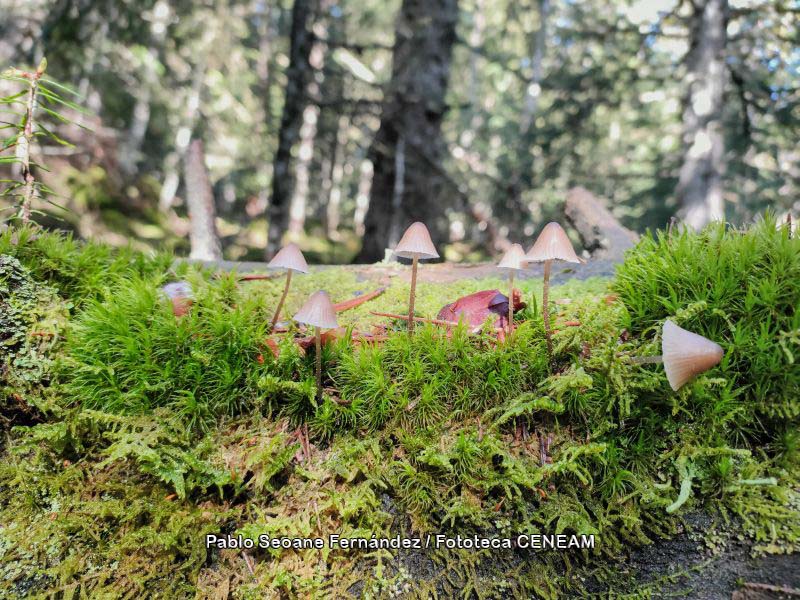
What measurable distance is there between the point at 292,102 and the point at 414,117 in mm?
1778

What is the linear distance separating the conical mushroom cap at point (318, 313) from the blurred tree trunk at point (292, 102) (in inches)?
194

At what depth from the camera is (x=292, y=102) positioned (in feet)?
20.6

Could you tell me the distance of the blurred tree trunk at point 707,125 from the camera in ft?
23.1

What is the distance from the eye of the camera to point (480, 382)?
183 centimetres

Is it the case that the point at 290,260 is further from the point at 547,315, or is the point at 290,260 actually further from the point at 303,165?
the point at 303,165

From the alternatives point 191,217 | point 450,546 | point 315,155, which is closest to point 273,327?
point 450,546

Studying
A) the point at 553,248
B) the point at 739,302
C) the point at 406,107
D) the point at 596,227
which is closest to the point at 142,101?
the point at 406,107

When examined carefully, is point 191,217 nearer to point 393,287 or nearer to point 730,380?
point 393,287

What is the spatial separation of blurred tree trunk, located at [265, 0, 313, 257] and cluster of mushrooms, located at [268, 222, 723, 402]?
4.69m

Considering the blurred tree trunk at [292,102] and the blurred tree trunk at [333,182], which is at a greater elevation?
the blurred tree trunk at [333,182]

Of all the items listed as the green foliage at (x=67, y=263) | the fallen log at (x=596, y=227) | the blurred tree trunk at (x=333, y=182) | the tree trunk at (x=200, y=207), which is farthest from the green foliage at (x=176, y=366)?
the blurred tree trunk at (x=333, y=182)

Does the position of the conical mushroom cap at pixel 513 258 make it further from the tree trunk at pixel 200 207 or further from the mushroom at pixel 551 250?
the tree trunk at pixel 200 207

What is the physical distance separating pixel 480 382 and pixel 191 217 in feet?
11.2

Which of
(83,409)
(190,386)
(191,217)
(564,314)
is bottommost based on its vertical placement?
(83,409)
